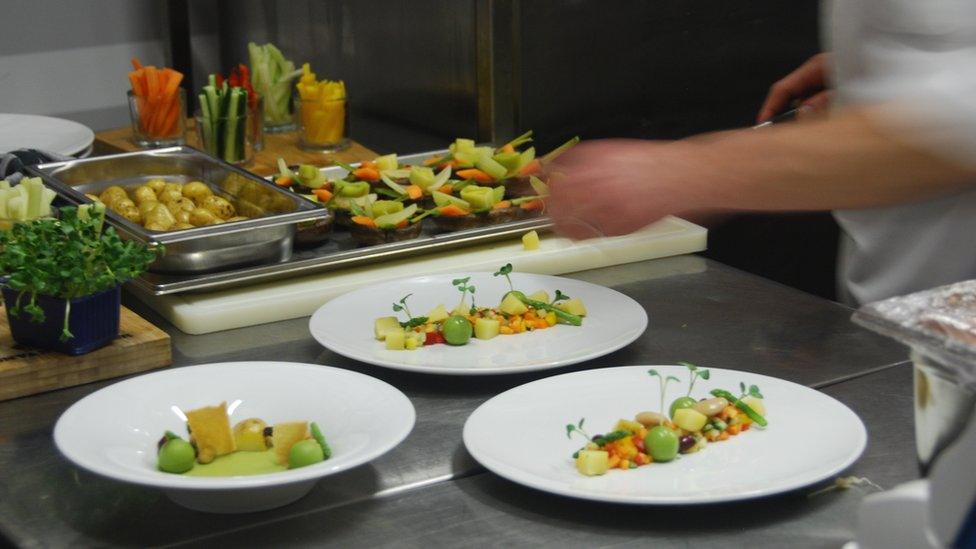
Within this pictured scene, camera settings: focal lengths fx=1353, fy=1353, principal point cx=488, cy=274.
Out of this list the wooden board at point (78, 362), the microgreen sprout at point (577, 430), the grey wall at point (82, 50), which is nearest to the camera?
the microgreen sprout at point (577, 430)

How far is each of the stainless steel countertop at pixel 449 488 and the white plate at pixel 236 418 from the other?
0.04 m

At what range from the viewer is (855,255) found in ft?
6.10

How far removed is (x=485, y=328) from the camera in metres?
1.68

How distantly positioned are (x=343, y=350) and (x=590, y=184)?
353 millimetres

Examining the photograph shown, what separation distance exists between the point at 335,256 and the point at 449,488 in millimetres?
673

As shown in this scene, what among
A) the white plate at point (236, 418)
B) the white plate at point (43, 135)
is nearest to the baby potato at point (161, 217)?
the white plate at point (236, 418)

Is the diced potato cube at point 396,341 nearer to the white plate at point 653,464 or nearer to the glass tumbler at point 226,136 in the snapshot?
the white plate at point 653,464

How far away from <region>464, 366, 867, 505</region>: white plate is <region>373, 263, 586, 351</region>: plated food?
19 cm

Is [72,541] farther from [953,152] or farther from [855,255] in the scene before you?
[855,255]

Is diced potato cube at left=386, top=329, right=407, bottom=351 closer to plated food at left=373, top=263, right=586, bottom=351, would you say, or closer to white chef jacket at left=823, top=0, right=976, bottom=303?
plated food at left=373, top=263, right=586, bottom=351

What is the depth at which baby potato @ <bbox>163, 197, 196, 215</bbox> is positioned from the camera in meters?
2.04

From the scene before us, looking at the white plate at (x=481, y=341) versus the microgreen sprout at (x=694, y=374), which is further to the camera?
the white plate at (x=481, y=341)

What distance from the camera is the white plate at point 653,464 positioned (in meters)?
1.26

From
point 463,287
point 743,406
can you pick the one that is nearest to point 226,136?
point 463,287
